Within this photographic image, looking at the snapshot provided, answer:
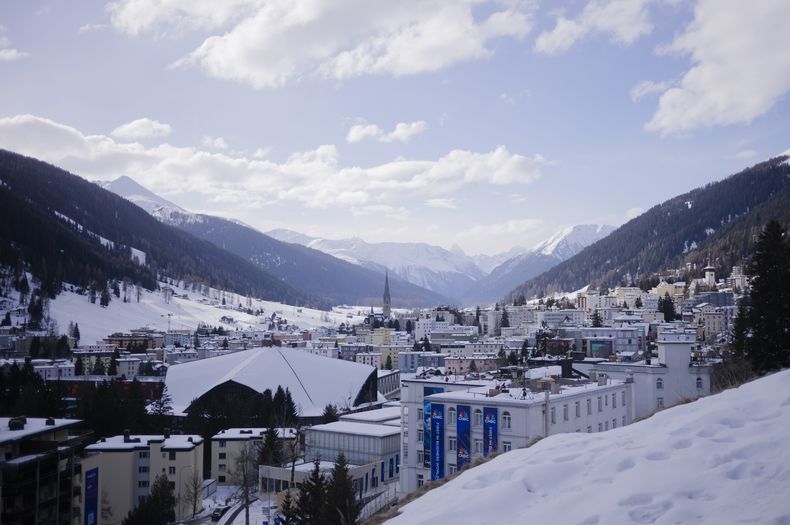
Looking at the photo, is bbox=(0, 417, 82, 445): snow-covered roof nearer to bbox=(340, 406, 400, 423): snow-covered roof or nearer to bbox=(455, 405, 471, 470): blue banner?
bbox=(455, 405, 471, 470): blue banner

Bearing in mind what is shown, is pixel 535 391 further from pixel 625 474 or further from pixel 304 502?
pixel 625 474


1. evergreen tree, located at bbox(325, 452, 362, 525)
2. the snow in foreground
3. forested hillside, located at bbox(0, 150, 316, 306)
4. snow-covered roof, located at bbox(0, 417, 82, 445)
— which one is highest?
forested hillside, located at bbox(0, 150, 316, 306)

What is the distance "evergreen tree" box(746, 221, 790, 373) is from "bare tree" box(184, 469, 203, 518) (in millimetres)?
Answer: 26152

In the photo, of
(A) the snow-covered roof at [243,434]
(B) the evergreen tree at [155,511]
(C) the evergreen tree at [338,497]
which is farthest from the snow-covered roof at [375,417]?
(C) the evergreen tree at [338,497]

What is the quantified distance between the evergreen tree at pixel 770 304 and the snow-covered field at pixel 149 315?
110828mm

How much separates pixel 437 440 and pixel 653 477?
24.3 meters

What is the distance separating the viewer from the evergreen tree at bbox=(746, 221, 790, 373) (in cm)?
2150

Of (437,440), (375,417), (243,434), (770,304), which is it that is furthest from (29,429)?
(770,304)

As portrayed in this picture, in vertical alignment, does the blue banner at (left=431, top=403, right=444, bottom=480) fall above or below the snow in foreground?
below

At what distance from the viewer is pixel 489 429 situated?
88.9ft

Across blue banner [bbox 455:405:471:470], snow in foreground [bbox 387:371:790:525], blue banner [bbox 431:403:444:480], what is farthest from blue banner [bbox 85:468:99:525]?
snow in foreground [bbox 387:371:790:525]

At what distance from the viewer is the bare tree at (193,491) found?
106ft

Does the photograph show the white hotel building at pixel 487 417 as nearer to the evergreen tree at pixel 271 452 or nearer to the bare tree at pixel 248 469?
the evergreen tree at pixel 271 452

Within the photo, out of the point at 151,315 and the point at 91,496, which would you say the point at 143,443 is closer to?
the point at 91,496
